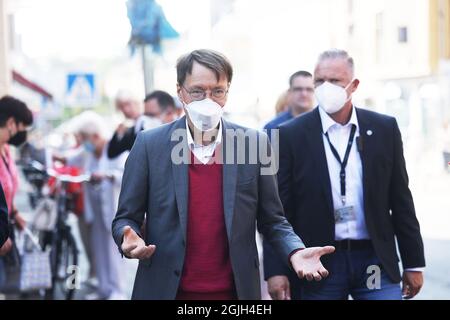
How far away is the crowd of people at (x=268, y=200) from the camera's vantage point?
10.7 ft

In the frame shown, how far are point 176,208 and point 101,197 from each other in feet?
13.7

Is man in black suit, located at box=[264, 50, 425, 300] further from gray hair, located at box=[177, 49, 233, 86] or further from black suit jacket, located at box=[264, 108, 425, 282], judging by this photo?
gray hair, located at box=[177, 49, 233, 86]

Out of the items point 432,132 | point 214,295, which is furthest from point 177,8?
point 214,295

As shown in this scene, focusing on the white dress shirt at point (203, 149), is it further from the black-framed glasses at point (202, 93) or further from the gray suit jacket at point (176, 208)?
the black-framed glasses at point (202, 93)

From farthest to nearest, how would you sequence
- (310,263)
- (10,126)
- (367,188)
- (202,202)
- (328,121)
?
(10,126) < (328,121) < (367,188) < (202,202) < (310,263)

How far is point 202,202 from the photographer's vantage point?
129 inches

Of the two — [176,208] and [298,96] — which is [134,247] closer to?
[176,208]

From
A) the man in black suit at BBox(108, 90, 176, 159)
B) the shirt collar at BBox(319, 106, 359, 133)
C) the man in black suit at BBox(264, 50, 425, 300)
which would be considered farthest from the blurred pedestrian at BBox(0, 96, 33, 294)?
the shirt collar at BBox(319, 106, 359, 133)

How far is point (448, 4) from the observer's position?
4.92 meters

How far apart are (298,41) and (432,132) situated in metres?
0.87

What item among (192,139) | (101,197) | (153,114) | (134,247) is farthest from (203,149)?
(101,197)

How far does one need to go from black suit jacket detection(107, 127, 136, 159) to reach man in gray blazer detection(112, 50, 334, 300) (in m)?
3.00

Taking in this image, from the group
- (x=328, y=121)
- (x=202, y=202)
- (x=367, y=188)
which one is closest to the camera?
(x=202, y=202)

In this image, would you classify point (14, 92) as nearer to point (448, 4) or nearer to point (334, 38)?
point (334, 38)
